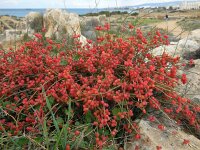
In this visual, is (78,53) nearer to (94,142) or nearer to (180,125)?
(94,142)

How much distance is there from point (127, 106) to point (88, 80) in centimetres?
43

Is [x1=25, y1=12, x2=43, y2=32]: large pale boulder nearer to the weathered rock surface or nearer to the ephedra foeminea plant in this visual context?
the ephedra foeminea plant

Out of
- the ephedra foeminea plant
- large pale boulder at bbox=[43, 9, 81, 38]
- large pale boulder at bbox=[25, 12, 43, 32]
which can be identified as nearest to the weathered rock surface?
the ephedra foeminea plant

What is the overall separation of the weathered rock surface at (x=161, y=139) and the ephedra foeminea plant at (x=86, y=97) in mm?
78

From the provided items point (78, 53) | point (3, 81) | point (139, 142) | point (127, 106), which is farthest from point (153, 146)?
point (3, 81)

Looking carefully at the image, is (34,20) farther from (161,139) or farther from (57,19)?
(161,139)

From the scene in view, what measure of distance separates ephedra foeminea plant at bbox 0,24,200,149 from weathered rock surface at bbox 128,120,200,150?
78mm

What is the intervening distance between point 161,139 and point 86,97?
2.27 feet

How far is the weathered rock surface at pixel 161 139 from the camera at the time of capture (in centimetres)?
247

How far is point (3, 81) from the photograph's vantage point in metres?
2.89

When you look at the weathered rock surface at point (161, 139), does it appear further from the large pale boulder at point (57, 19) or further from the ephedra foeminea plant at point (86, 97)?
the large pale boulder at point (57, 19)

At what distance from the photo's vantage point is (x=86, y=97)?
2377 millimetres

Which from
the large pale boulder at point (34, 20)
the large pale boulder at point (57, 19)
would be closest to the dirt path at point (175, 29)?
the large pale boulder at point (57, 19)

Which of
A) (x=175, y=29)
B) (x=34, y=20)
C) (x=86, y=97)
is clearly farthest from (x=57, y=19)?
(x=86, y=97)
